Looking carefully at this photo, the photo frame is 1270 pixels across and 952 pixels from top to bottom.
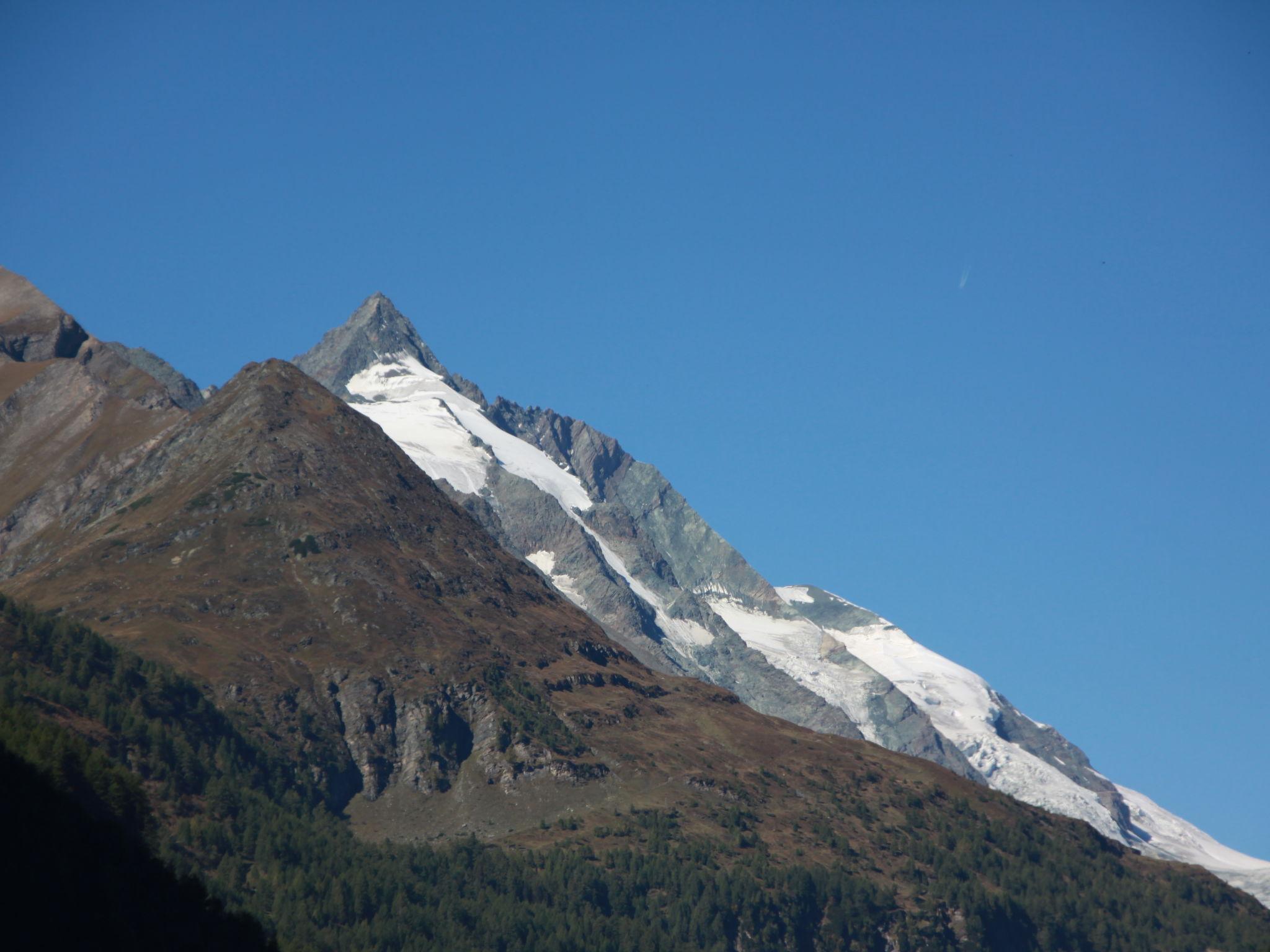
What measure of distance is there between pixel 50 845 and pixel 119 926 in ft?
61.1

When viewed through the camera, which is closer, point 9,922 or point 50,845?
point 9,922

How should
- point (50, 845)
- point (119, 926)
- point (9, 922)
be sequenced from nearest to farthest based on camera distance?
1. point (9, 922)
2. point (119, 926)
3. point (50, 845)

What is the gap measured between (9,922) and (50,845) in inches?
1108

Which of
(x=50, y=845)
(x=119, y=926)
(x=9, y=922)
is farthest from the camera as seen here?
(x=50, y=845)

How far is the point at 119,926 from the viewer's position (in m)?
187

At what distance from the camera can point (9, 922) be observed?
172m

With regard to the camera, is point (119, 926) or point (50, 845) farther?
point (50, 845)

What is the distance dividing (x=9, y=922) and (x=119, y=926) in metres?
17.5

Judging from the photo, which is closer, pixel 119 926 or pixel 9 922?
pixel 9 922

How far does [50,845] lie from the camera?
19900 cm
